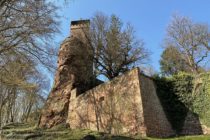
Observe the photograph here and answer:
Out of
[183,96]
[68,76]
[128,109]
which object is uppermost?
[68,76]

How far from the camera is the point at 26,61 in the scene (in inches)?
614

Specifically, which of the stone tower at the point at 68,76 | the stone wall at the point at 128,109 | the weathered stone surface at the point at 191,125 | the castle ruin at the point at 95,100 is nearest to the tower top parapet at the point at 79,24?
the castle ruin at the point at 95,100

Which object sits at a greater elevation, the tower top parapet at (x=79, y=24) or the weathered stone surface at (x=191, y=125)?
the tower top parapet at (x=79, y=24)

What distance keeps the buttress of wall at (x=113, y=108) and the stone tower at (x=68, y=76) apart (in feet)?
4.47

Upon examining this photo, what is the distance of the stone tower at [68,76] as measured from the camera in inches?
850

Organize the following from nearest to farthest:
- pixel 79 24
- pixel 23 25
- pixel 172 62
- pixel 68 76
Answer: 1. pixel 23 25
2. pixel 68 76
3. pixel 79 24
4. pixel 172 62

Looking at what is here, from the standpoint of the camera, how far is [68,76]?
2219cm

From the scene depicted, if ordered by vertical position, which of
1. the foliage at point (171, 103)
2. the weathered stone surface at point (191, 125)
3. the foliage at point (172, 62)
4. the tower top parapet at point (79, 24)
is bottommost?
the weathered stone surface at point (191, 125)

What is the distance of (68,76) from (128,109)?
7536mm

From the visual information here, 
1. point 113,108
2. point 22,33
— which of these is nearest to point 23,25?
point 22,33

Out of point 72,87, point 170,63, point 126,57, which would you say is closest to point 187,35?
point 170,63

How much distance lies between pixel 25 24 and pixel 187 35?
19.2 m

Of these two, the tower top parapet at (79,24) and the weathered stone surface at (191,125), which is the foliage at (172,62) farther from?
the weathered stone surface at (191,125)

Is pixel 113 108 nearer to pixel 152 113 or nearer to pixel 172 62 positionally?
pixel 152 113
